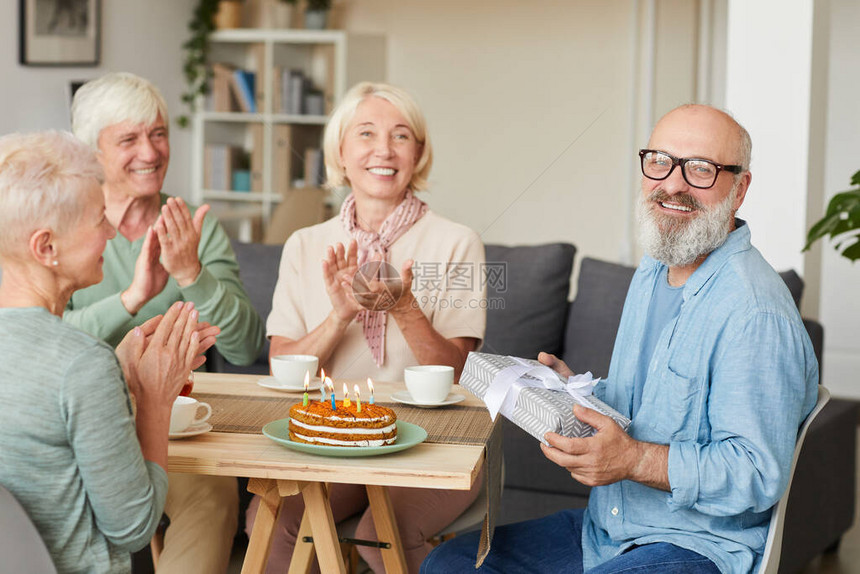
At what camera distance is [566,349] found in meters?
3.08

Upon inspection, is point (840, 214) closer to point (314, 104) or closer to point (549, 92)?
point (549, 92)

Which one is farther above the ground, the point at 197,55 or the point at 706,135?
the point at 197,55

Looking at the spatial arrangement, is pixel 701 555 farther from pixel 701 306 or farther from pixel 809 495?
pixel 809 495

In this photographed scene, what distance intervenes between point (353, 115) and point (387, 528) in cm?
89

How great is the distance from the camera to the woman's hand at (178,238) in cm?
189

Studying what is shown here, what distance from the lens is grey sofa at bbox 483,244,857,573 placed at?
2.55 m

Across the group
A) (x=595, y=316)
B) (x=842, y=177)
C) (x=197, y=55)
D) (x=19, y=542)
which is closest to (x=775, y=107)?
(x=595, y=316)

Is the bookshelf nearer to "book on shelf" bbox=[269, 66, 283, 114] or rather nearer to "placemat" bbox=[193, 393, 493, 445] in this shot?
"book on shelf" bbox=[269, 66, 283, 114]

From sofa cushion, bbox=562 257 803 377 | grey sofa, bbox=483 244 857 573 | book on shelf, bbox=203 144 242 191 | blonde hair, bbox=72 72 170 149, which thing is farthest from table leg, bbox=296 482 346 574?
book on shelf, bbox=203 144 242 191

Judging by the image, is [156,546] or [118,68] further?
[118,68]

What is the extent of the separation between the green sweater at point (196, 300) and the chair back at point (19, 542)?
0.91 m

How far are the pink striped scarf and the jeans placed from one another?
52 cm

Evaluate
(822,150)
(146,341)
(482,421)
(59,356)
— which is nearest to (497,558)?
(482,421)

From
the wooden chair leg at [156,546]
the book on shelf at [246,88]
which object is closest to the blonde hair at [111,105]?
the wooden chair leg at [156,546]
